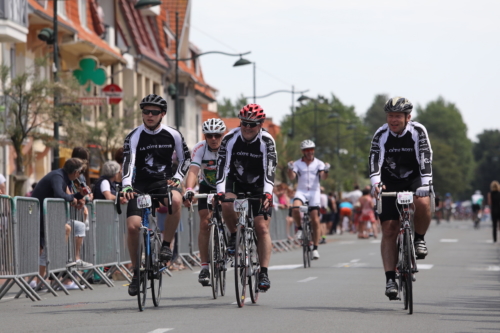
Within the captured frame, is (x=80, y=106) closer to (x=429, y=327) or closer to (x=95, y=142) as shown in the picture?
(x=95, y=142)

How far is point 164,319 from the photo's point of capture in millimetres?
10352

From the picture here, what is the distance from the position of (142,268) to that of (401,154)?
2801 millimetres

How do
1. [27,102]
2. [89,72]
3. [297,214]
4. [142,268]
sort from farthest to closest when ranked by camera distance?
[89,72] → [27,102] → [297,214] → [142,268]

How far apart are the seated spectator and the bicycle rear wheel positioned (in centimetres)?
640

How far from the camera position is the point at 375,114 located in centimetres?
18738

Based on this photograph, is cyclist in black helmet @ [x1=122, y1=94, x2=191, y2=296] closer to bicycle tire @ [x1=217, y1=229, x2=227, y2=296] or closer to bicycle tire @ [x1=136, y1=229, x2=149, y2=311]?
bicycle tire @ [x1=136, y1=229, x2=149, y2=311]

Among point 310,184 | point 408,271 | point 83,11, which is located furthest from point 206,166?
point 83,11

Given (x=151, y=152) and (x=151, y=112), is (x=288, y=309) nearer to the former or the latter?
(x=151, y=152)

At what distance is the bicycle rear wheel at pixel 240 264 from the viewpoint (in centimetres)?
1140

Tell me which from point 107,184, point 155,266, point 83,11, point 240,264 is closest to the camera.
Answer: point 155,266

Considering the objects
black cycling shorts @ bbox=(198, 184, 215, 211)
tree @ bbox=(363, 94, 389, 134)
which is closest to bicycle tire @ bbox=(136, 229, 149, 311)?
black cycling shorts @ bbox=(198, 184, 215, 211)

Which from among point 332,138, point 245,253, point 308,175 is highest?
point 332,138

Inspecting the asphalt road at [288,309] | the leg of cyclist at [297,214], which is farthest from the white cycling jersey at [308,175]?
the asphalt road at [288,309]

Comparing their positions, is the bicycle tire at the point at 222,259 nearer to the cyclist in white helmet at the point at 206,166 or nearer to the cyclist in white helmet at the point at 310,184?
the cyclist in white helmet at the point at 206,166
